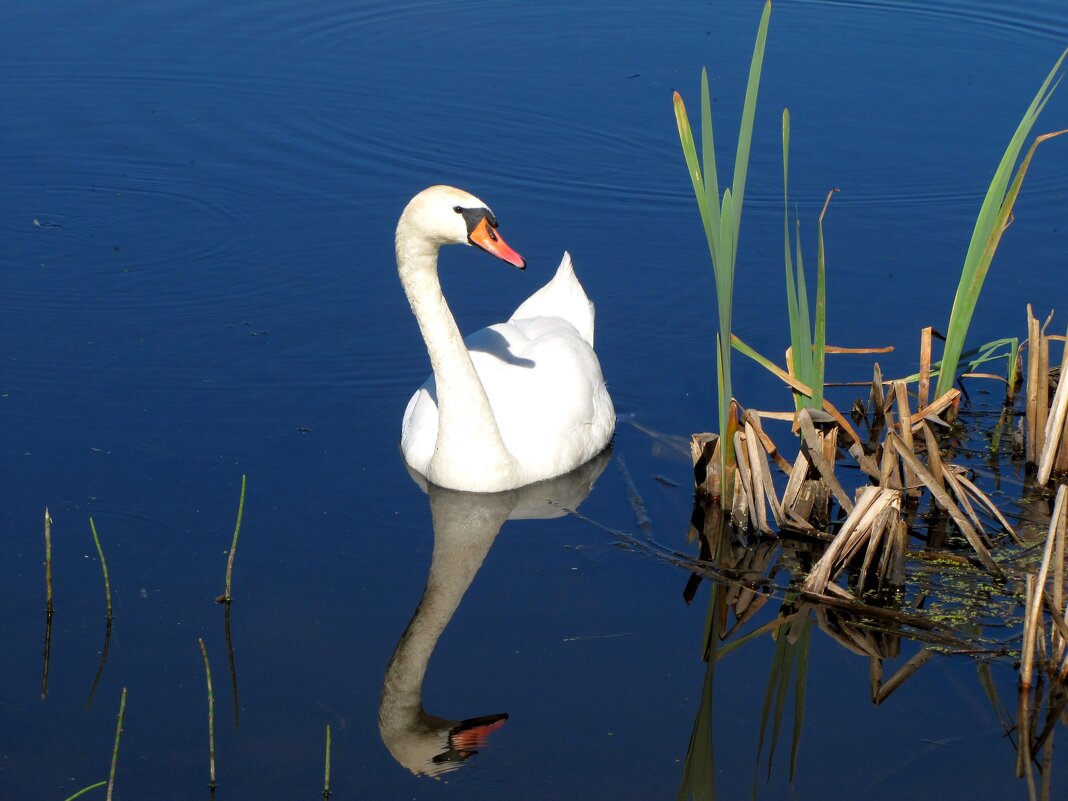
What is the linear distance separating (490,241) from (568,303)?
2021mm

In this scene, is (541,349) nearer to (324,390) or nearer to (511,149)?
(324,390)

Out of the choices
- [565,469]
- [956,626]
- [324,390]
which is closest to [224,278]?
[324,390]

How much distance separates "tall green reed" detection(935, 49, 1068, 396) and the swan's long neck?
2518 millimetres

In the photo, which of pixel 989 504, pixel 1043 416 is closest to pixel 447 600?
pixel 989 504

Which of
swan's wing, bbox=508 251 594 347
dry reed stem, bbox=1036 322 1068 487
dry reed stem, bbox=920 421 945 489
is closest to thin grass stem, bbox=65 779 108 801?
dry reed stem, bbox=920 421 945 489

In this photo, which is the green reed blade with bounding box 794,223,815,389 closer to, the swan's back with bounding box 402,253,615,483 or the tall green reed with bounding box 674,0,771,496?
the tall green reed with bounding box 674,0,771,496

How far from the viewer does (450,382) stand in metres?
8.19

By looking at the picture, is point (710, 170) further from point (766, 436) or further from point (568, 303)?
point (568, 303)

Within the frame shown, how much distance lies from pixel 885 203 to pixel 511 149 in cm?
325

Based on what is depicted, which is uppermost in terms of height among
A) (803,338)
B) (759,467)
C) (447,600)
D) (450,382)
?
(803,338)

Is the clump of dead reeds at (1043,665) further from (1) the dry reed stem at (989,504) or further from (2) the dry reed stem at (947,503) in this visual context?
(1) the dry reed stem at (989,504)

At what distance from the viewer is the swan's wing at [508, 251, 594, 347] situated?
9.77m

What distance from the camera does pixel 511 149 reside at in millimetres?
12906

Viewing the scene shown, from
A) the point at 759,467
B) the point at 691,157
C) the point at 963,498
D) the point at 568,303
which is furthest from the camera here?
the point at 568,303
